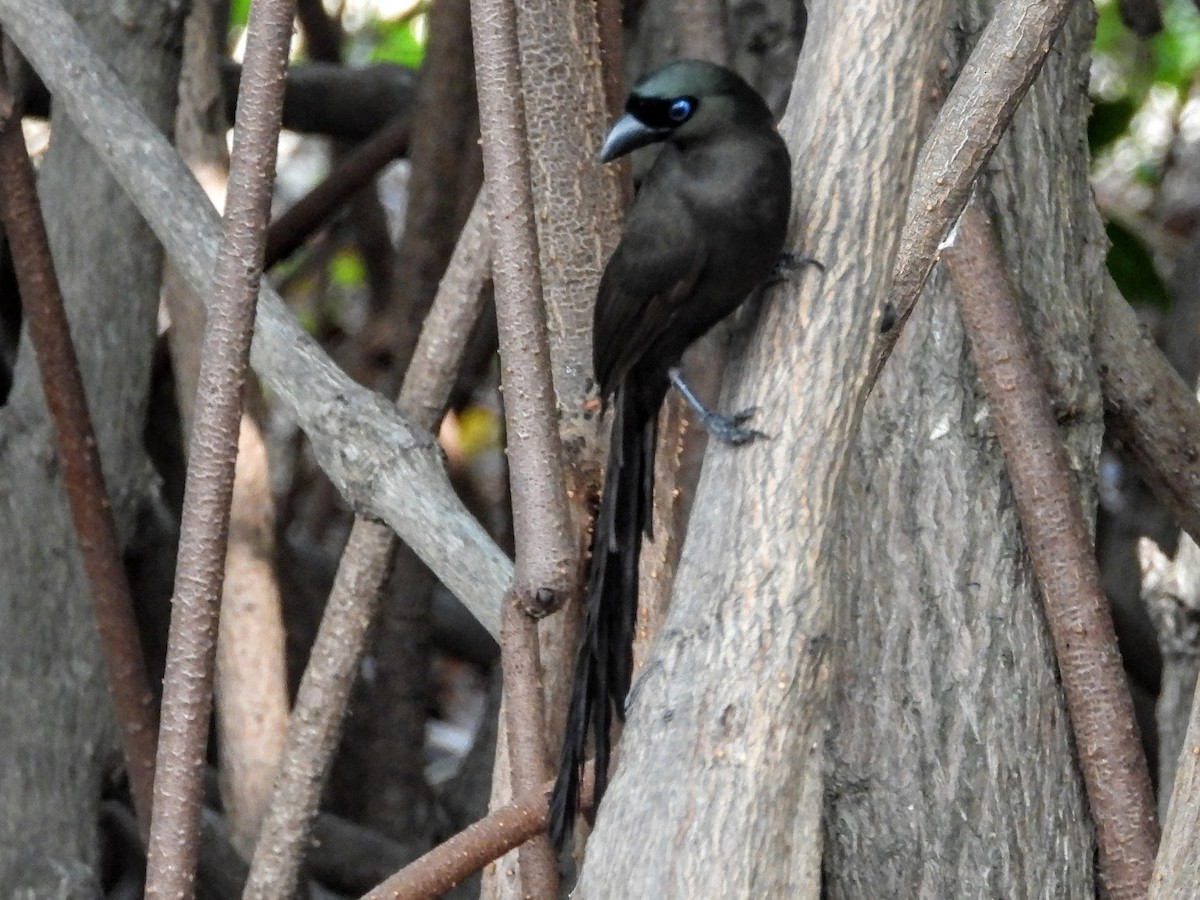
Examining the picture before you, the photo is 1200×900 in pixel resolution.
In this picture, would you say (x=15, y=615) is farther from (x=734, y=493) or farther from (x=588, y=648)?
(x=734, y=493)

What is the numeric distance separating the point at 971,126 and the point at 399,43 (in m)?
3.36

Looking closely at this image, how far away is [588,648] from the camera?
1.42 meters

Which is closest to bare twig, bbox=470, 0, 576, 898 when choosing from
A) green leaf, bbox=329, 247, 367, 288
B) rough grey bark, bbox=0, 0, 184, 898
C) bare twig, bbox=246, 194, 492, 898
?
bare twig, bbox=246, 194, 492, 898

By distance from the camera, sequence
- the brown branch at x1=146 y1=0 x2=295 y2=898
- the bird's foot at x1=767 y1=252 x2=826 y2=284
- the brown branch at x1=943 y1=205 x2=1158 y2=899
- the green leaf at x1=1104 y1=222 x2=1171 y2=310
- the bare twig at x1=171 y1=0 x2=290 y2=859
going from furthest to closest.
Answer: the green leaf at x1=1104 y1=222 x2=1171 y2=310
the bare twig at x1=171 y1=0 x2=290 y2=859
the brown branch at x1=943 y1=205 x2=1158 y2=899
the brown branch at x1=146 y1=0 x2=295 y2=898
the bird's foot at x1=767 y1=252 x2=826 y2=284

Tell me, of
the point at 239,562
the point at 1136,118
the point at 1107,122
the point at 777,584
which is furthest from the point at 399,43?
the point at 777,584

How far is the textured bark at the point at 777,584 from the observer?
109 centimetres

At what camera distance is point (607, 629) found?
1442mm

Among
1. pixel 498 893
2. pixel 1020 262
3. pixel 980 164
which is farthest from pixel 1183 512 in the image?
pixel 498 893

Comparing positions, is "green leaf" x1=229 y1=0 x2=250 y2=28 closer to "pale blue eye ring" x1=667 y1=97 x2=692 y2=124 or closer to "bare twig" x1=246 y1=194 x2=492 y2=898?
"bare twig" x1=246 y1=194 x2=492 y2=898

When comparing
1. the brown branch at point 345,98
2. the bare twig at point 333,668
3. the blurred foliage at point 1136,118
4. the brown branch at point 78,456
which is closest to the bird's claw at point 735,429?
the bare twig at point 333,668

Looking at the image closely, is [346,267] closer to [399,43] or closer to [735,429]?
[399,43]

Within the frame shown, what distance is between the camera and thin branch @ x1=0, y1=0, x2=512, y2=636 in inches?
58.6

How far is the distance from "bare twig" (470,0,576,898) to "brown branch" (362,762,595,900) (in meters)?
0.20

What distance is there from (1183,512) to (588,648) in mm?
802
